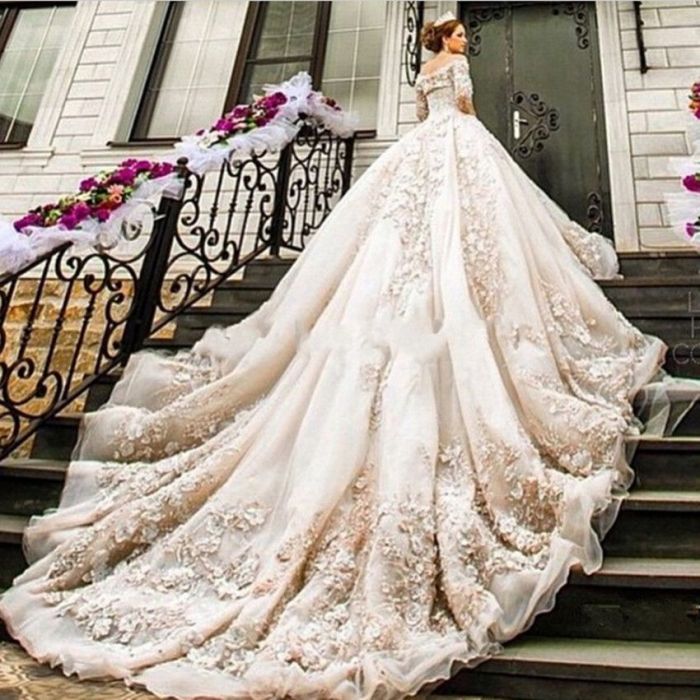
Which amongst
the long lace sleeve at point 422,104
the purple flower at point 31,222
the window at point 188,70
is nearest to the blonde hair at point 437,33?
the long lace sleeve at point 422,104

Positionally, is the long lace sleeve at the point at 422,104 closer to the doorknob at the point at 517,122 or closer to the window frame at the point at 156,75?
the doorknob at the point at 517,122

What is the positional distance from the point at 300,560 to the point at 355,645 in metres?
0.28

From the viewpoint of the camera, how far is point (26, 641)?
1.52 m

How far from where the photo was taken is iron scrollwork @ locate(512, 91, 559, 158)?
4.27m

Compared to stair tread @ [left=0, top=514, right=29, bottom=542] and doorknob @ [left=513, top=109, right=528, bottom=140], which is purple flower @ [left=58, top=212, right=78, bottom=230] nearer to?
stair tread @ [left=0, top=514, right=29, bottom=542]

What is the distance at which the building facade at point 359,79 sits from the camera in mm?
4117

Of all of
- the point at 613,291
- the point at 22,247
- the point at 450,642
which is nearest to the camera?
the point at 450,642

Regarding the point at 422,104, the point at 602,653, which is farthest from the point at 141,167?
the point at 602,653

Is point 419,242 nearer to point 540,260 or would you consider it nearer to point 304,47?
point 540,260

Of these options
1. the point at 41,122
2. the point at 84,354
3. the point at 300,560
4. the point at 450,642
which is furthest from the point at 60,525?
the point at 41,122

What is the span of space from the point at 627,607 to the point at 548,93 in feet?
12.9

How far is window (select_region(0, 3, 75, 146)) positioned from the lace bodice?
361 centimetres

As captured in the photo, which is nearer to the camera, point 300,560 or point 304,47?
point 300,560

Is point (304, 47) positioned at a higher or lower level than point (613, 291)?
higher
